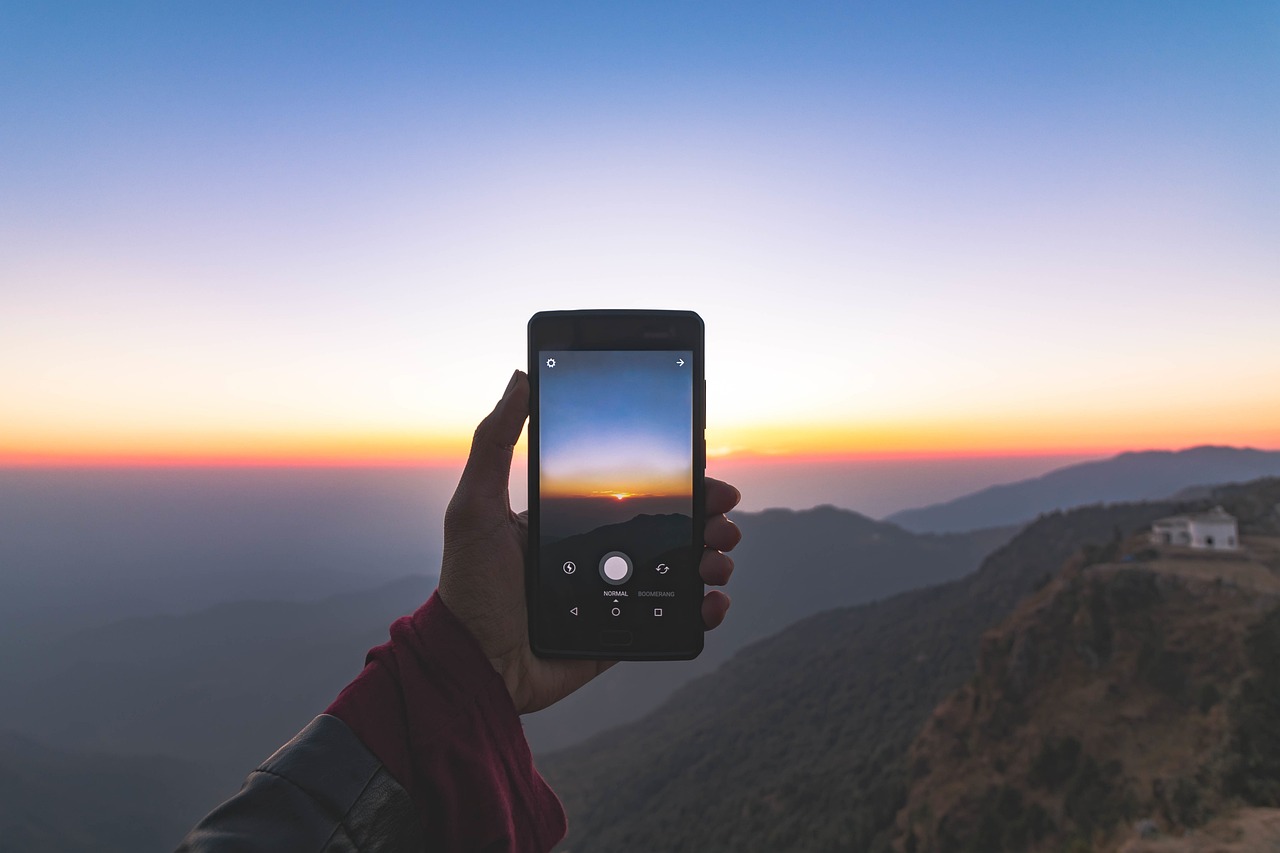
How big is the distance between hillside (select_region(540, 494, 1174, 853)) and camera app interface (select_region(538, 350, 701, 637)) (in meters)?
35.1

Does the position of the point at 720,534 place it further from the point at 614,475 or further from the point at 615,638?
the point at 615,638

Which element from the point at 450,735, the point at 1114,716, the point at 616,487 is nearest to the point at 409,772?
the point at 450,735

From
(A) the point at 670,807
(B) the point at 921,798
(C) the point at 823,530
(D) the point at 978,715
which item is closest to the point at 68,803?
(A) the point at 670,807

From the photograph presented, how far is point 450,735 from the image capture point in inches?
84.0

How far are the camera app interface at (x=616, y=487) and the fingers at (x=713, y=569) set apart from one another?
53 mm

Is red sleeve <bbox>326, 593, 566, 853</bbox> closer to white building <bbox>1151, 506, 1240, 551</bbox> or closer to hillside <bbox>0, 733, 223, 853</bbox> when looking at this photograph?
white building <bbox>1151, 506, 1240, 551</bbox>

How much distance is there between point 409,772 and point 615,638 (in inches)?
38.0

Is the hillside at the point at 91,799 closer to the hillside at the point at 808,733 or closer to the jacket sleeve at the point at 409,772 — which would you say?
the hillside at the point at 808,733

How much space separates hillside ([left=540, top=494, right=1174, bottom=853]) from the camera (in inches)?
1513

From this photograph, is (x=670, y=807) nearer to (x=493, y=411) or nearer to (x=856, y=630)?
(x=856, y=630)

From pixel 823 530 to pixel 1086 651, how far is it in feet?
501

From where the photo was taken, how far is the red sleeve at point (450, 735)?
2.05m

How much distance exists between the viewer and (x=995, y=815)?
88.5 feet

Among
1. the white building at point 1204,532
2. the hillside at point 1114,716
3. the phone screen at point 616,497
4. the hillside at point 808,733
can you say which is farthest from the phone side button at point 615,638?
the white building at point 1204,532
